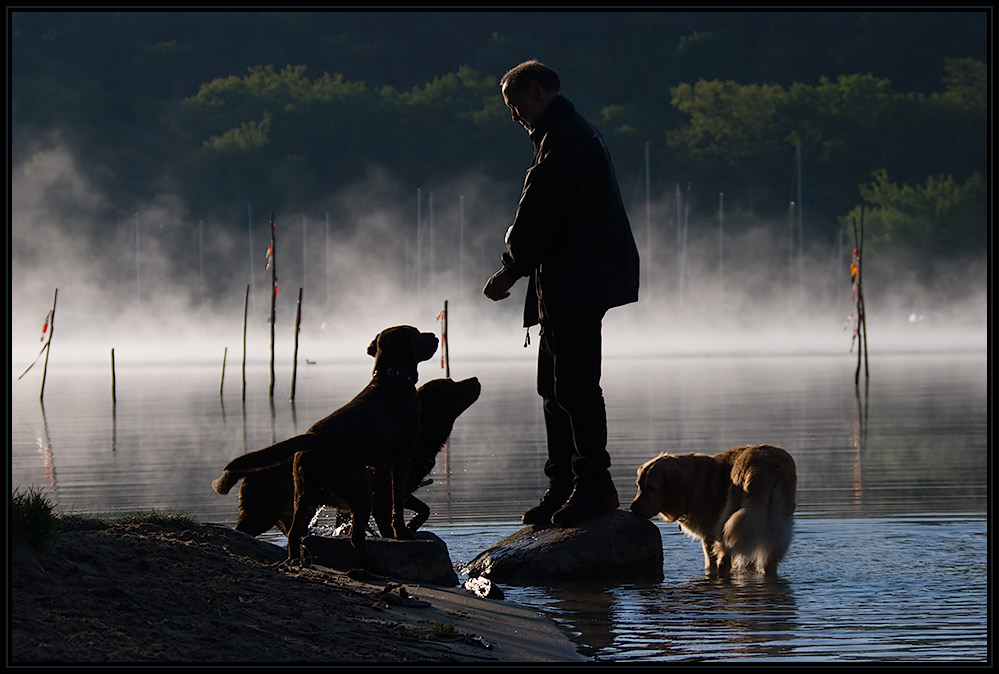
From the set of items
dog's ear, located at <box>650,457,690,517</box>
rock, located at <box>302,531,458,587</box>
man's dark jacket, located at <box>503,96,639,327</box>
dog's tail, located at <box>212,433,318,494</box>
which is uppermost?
man's dark jacket, located at <box>503,96,639,327</box>

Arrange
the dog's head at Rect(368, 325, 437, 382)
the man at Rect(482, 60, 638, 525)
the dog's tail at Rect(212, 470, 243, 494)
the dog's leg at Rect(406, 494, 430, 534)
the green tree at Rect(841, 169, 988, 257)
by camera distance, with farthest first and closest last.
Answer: the green tree at Rect(841, 169, 988, 257), the dog's leg at Rect(406, 494, 430, 534), the man at Rect(482, 60, 638, 525), the dog's head at Rect(368, 325, 437, 382), the dog's tail at Rect(212, 470, 243, 494)

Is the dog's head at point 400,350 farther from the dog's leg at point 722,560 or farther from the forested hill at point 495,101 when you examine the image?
the forested hill at point 495,101

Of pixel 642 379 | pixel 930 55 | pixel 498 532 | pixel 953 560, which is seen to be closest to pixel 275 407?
pixel 642 379

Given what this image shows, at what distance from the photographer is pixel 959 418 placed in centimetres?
1898

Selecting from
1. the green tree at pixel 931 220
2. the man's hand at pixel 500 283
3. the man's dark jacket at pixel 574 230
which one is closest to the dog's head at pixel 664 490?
the man's dark jacket at pixel 574 230

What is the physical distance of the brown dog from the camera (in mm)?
7312

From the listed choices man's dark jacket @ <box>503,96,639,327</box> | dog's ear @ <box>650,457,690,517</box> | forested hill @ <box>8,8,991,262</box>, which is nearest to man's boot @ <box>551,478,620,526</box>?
dog's ear @ <box>650,457,690,517</box>

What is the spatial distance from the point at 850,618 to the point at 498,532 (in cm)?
333

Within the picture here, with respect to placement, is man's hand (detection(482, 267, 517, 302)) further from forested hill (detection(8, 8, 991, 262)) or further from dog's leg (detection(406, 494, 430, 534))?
forested hill (detection(8, 8, 991, 262))

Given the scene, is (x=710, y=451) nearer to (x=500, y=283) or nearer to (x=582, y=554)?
(x=582, y=554)

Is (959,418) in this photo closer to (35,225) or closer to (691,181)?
(691,181)

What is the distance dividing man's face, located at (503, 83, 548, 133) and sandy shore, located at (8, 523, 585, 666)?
264 centimetres

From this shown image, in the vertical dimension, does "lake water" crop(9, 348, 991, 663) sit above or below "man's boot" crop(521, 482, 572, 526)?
below

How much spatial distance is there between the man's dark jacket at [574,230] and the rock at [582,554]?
1.18 m
